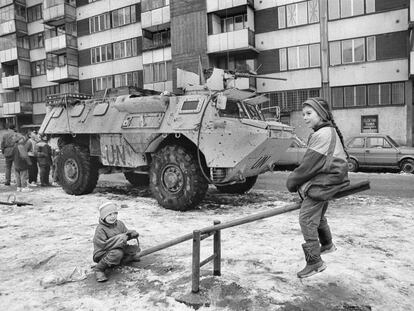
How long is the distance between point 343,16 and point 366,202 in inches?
678

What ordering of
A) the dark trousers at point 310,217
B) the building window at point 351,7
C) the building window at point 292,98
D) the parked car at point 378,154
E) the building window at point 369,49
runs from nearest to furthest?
the dark trousers at point 310,217, the parked car at point 378,154, the building window at point 369,49, the building window at point 351,7, the building window at point 292,98

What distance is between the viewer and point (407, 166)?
13617 mm

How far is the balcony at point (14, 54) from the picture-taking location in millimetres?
38188

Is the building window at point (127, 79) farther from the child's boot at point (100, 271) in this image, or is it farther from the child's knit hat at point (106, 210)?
the child's boot at point (100, 271)

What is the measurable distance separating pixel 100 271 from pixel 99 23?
1267 inches

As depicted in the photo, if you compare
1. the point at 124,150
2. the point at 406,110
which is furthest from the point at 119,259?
the point at 406,110

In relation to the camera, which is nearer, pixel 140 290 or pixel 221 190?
pixel 140 290

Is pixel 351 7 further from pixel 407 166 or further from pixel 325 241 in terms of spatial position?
pixel 325 241

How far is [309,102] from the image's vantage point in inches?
147

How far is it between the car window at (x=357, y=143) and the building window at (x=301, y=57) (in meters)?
9.70

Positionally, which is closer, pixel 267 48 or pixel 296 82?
pixel 296 82

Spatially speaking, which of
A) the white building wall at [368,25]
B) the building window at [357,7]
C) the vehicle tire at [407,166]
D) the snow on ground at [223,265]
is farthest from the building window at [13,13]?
the vehicle tire at [407,166]

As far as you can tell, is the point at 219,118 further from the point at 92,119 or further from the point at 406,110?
the point at 406,110

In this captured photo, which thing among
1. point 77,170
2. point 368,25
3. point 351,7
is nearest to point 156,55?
point 351,7
